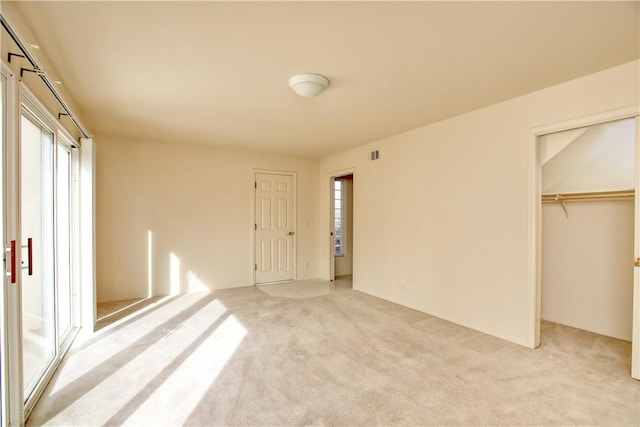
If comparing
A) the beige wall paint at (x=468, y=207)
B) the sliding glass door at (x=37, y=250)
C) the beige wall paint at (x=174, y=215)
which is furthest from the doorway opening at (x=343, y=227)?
the sliding glass door at (x=37, y=250)

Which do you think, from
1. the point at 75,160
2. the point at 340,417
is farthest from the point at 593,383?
the point at 75,160

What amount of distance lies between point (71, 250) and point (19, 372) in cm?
165

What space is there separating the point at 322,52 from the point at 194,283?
162 inches

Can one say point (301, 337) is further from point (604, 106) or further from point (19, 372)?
point (604, 106)

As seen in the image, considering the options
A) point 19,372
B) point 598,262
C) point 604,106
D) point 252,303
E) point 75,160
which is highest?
point 604,106

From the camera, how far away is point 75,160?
318 centimetres

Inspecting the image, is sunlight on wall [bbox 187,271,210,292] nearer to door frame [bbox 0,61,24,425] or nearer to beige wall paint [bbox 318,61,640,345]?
beige wall paint [bbox 318,61,640,345]

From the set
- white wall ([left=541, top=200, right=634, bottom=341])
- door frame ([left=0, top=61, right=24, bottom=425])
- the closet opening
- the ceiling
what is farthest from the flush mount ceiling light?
white wall ([left=541, top=200, right=634, bottom=341])

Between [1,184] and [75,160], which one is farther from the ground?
[75,160]

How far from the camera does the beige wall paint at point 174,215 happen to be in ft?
14.6

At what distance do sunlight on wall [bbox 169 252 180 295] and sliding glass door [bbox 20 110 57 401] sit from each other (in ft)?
7.33

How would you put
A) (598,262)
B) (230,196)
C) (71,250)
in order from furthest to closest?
(230,196) < (598,262) < (71,250)

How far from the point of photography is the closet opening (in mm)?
3025

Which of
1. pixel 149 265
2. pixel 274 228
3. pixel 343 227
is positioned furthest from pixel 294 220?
pixel 149 265
